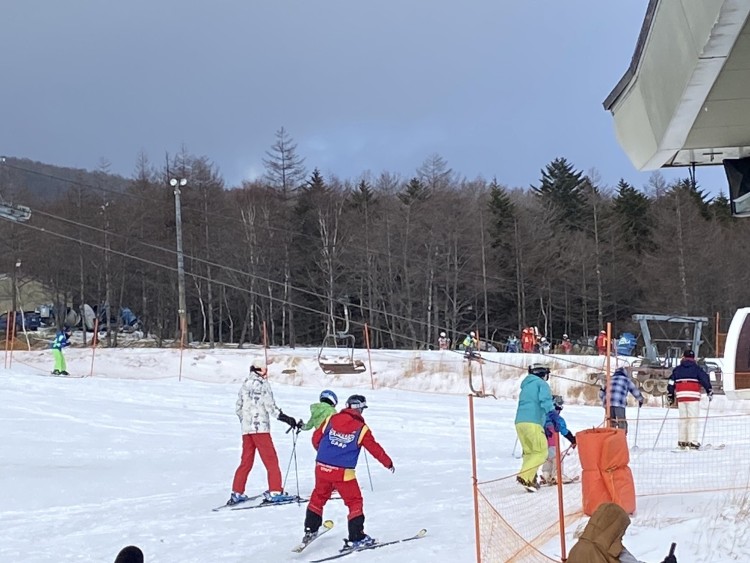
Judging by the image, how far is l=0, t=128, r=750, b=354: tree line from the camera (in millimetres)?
56562

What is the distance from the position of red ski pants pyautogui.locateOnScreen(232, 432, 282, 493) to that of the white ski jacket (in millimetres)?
101

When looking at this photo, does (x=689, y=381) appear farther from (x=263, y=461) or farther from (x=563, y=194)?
(x=563, y=194)

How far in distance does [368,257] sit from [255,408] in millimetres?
46942

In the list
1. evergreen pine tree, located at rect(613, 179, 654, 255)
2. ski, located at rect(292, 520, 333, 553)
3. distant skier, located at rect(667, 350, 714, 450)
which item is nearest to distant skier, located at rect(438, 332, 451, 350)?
evergreen pine tree, located at rect(613, 179, 654, 255)

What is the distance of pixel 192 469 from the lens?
15.1 metres

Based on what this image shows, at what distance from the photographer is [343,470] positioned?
895cm

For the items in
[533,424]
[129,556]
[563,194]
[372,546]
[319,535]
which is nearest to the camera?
[129,556]

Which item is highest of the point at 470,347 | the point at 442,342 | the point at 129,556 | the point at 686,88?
the point at 686,88

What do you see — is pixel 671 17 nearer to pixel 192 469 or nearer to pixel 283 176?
pixel 192 469

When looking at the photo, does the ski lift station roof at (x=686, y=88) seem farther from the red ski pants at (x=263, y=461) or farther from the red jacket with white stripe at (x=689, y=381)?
the red jacket with white stripe at (x=689, y=381)

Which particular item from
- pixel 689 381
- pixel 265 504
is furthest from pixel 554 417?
pixel 689 381

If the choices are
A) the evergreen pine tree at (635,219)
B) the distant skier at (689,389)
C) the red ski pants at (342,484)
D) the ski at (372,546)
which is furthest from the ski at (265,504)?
the evergreen pine tree at (635,219)

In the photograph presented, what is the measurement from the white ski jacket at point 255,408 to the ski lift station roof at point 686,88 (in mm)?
6734

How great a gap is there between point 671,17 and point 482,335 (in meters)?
57.6
